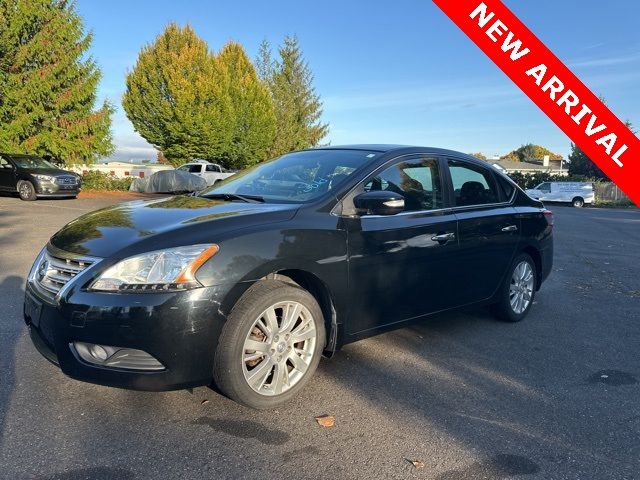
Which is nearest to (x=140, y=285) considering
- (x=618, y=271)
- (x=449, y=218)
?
(x=449, y=218)

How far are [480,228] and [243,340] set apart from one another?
2462 mm

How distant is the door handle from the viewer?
4102 millimetres

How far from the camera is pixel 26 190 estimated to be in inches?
711

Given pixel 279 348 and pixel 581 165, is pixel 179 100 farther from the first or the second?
pixel 581 165

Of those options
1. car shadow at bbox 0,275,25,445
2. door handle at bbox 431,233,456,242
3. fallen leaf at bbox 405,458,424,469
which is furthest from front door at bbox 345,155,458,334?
car shadow at bbox 0,275,25,445

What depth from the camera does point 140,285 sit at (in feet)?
9.13

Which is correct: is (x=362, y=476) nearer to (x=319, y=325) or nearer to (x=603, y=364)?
(x=319, y=325)

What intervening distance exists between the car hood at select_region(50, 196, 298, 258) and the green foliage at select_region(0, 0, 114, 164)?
856 inches

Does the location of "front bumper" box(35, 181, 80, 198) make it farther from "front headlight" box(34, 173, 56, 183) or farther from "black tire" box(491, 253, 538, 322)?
"black tire" box(491, 253, 538, 322)

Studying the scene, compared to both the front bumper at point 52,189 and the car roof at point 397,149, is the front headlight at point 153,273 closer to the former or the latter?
the car roof at point 397,149

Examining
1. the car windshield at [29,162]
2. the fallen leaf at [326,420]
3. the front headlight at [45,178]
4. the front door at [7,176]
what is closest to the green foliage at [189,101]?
the car windshield at [29,162]

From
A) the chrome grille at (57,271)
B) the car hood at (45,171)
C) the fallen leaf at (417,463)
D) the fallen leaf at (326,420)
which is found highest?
the car hood at (45,171)

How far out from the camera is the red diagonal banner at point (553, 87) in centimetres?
386

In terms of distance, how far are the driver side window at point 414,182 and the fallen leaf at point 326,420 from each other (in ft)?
5.28
